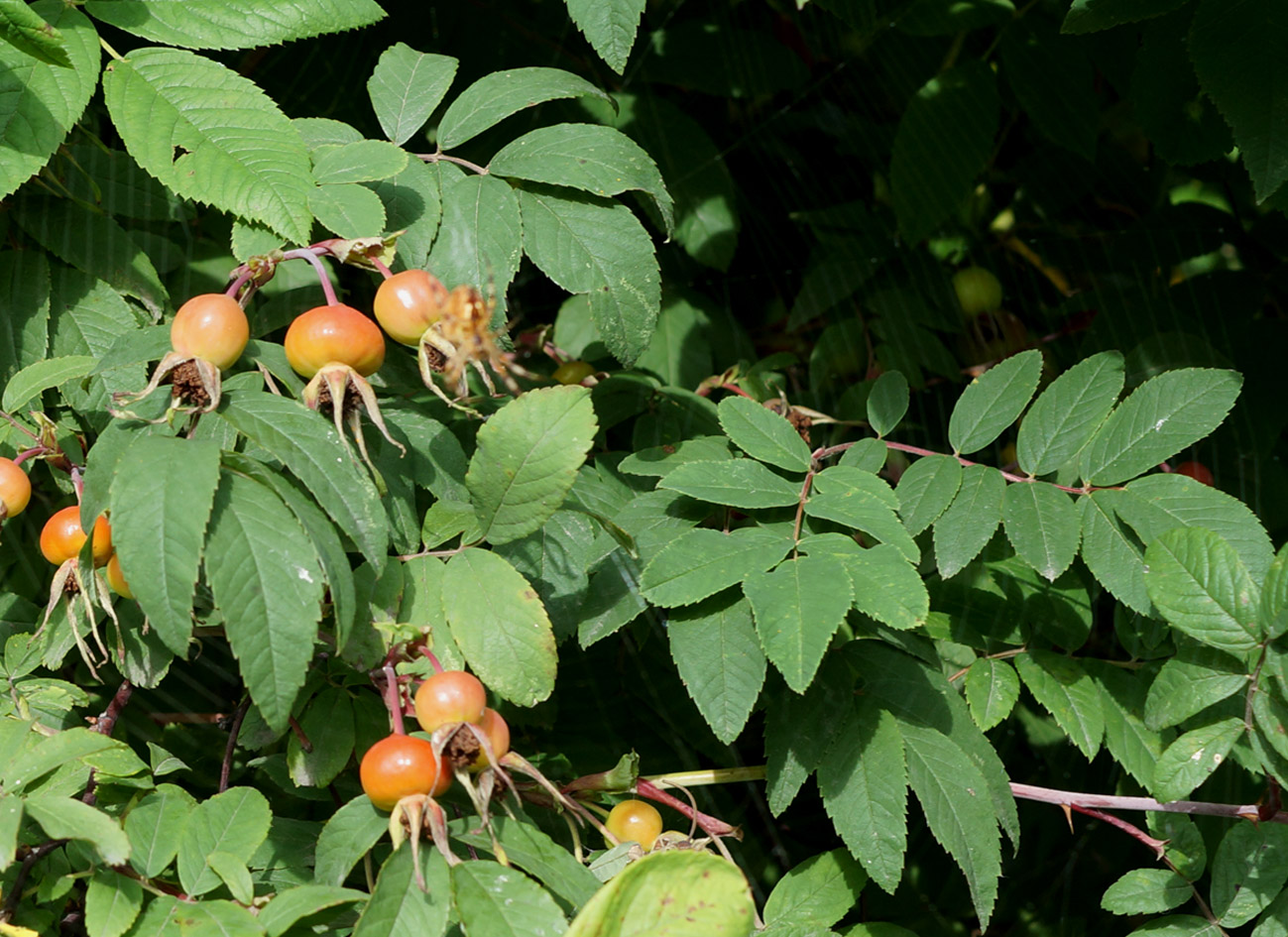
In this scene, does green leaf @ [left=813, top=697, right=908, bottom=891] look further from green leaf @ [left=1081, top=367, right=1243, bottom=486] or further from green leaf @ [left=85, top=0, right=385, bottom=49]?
green leaf @ [left=85, top=0, right=385, bottom=49]

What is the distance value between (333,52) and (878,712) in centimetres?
163

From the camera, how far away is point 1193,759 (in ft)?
3.90

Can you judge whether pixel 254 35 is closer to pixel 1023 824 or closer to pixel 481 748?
pixel 481 748

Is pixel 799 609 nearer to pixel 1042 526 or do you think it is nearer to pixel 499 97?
pixel 1042 526

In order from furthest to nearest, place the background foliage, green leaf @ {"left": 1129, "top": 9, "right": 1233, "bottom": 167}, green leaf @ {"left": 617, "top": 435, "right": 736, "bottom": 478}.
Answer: green leaf @ {"left": 1129, "top": 9, "right": 1233, "bottom": 167} < green leaf @ {"left": 617, "top": 435, "right": 736, "bottom": 478} < the background foliage

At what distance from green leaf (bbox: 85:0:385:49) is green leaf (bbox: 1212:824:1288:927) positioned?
56.4 inches

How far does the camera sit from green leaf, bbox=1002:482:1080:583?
49.7 inches

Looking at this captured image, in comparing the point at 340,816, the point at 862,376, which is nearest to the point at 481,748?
the point at 340,816

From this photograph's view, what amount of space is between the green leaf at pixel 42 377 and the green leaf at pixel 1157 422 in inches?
46.4

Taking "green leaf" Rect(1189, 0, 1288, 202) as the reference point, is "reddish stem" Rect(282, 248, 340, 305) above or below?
above

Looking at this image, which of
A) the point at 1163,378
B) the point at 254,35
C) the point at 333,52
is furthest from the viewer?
the point at 333,52

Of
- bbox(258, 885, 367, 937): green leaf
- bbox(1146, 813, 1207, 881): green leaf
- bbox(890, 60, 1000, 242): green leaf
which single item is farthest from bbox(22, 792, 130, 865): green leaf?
bbox(890, 60, 1000, 242): green leaf

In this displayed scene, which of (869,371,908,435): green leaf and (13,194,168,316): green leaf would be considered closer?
(13,194,168,316): green leaf

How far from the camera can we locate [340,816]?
1.01 m
